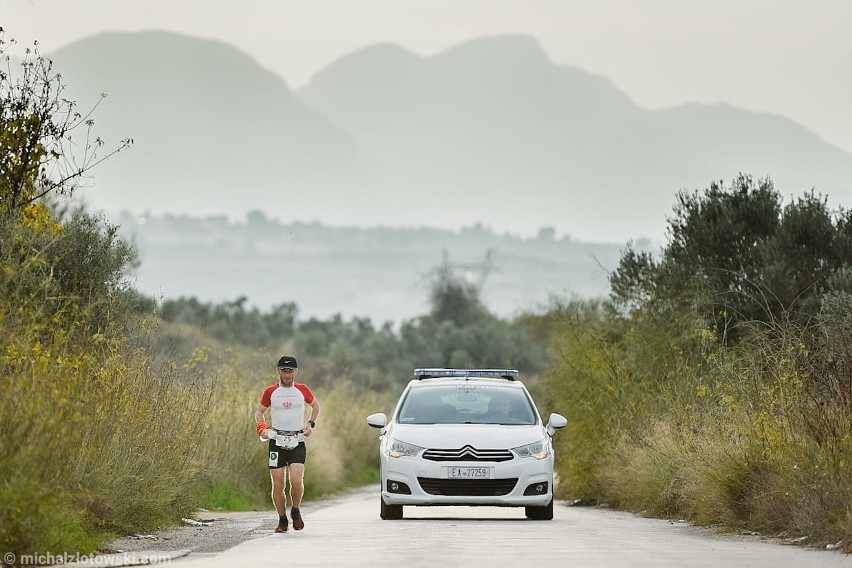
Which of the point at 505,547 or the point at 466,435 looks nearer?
the point at 505,547

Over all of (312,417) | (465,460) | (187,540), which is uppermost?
(312,417)

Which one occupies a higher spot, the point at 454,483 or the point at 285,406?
the point at 285,406

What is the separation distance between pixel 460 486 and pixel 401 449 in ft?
3.01

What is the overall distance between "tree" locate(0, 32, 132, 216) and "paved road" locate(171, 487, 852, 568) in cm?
521

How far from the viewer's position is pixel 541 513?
21797mm

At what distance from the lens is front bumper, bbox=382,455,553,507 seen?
814 inches

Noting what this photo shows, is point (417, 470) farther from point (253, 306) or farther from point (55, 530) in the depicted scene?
point (253, 306)

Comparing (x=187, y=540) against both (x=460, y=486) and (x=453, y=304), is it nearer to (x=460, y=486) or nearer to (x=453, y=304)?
(x=460, y=486)

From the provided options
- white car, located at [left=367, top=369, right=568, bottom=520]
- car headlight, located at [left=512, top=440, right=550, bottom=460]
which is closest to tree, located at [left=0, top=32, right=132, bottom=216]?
white car, located at [left=367, top=369, right=568, bottom=520]

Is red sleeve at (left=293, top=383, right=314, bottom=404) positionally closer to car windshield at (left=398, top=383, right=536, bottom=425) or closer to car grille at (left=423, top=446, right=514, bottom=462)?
car grille at (left=423, top=446, right=514, bottom=462)

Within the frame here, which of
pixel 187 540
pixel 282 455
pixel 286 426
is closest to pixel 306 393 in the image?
pixel 286 426

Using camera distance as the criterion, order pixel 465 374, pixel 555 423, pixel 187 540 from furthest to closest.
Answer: pixel 465 374
pixel 555 423
pixel 187 540

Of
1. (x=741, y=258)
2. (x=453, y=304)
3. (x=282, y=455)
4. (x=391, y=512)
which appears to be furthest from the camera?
(x=453, y=304)

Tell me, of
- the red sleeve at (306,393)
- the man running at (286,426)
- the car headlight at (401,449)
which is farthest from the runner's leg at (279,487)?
the car headlight at (401,449)
